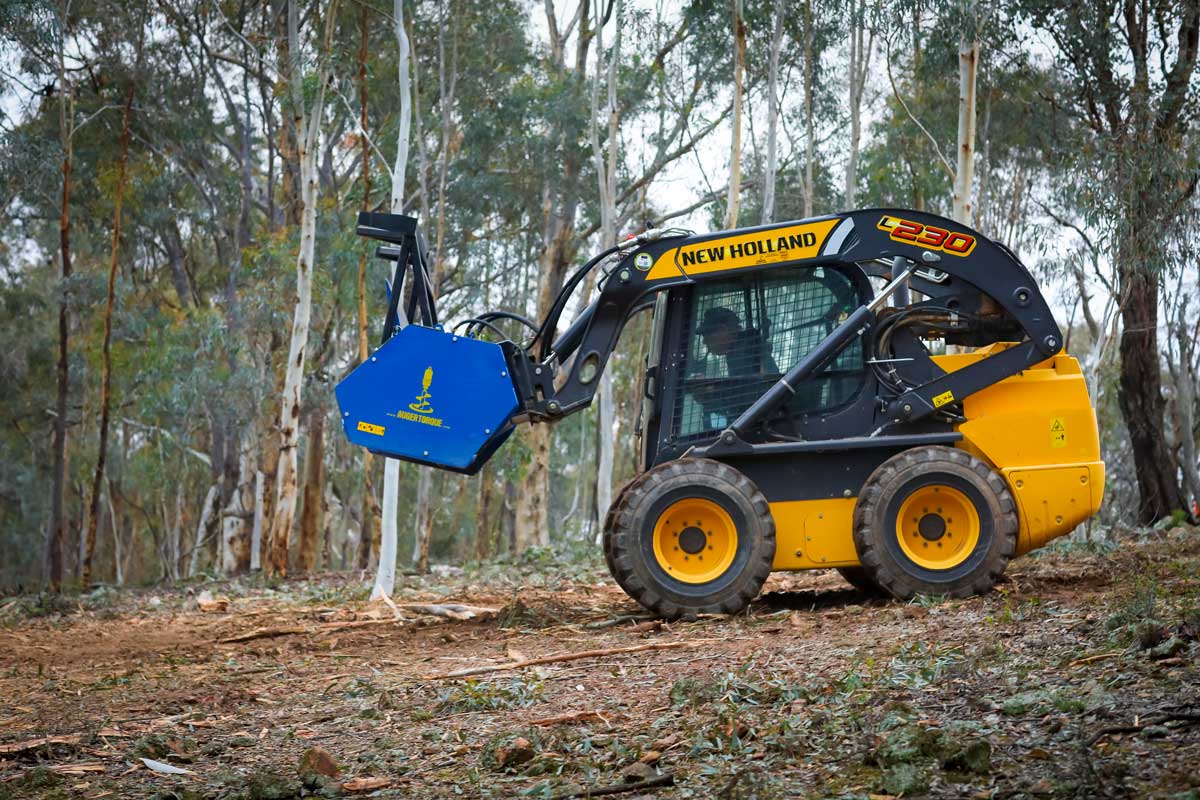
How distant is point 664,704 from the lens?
18.8 ft

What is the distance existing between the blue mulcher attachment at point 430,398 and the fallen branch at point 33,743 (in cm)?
332

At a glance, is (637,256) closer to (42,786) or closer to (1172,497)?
(42,786)

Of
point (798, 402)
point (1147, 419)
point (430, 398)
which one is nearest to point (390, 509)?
point (430, 398)

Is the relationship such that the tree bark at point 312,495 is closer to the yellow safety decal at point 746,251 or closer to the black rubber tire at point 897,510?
the yellow safety decal at point 746,251

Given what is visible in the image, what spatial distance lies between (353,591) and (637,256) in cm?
725

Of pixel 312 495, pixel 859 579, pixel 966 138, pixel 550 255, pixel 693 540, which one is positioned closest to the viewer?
pixel 693 540

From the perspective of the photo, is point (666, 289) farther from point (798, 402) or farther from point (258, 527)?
point (258, 527)

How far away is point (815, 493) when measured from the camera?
884 centimetres

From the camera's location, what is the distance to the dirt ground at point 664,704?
4301mm

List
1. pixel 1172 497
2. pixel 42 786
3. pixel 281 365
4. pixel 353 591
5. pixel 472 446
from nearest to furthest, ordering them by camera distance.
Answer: pixel 42 786 → pixel 472 446 → pixel 353 591 → pixel 1172 497 → pixel 281 365

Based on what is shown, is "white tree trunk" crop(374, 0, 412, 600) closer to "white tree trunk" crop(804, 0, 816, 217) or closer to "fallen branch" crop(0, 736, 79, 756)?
"fallen branch" crop(0, 736, 79, 756)

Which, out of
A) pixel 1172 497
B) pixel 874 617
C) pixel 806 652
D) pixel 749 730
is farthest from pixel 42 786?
pixel 1172 497

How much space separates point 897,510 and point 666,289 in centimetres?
228

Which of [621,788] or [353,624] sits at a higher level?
[621,788]
